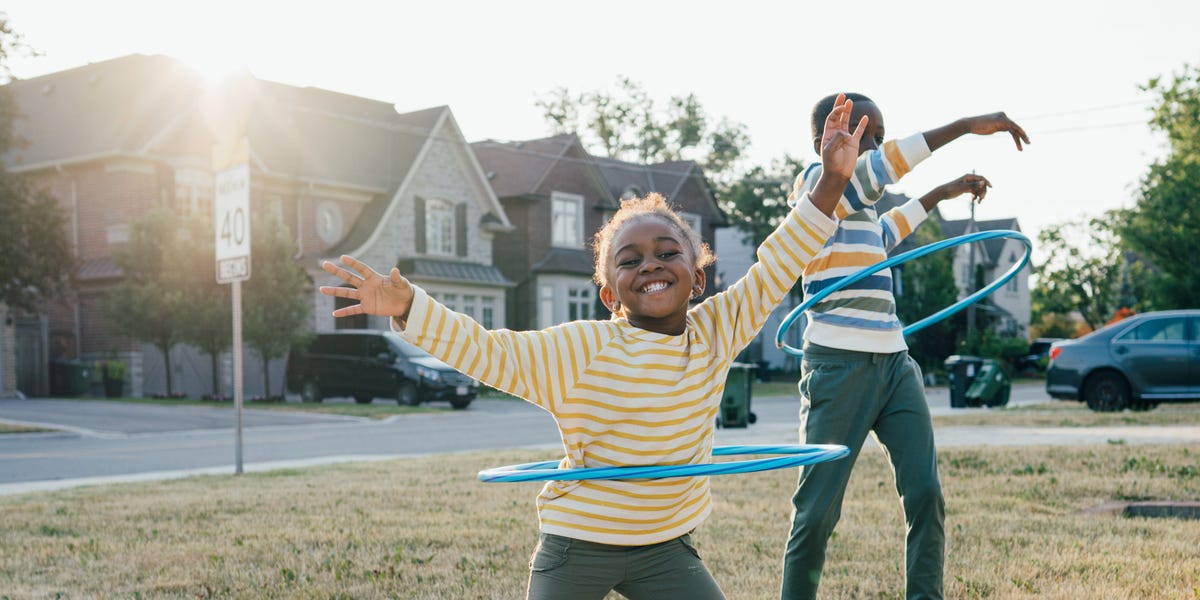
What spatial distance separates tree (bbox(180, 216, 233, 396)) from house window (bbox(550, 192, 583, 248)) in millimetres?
15382

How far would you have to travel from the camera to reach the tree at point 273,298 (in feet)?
89.0

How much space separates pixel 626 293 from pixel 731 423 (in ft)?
48.8

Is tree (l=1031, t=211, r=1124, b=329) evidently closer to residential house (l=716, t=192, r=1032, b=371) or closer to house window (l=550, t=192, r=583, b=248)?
residential house (l=716, t=192, r=1032, b=371)

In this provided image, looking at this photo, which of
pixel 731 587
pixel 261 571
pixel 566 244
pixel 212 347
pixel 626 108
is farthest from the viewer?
pixel 626 108

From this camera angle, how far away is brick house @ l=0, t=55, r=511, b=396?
31.2 meters

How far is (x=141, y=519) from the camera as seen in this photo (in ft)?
26.1

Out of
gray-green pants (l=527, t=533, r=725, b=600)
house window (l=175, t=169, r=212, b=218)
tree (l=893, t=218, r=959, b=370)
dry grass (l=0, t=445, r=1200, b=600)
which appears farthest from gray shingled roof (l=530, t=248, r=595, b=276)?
gray-green pants (l=527, t=533, r=725, b=600)

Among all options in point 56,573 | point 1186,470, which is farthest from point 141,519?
point 1186,470

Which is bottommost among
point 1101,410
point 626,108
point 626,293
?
point 1101,410

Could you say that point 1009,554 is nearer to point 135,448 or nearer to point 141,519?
point 141,519

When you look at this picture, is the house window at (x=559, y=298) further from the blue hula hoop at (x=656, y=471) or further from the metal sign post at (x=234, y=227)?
the blue hula hoop at (x=656, y=471)

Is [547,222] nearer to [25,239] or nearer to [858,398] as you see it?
[25,239]

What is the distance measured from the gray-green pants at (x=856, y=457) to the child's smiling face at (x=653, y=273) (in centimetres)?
130

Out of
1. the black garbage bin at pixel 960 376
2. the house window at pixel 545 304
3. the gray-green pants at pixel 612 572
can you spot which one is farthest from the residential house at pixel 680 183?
the gray-green pants at pixel 612 572
